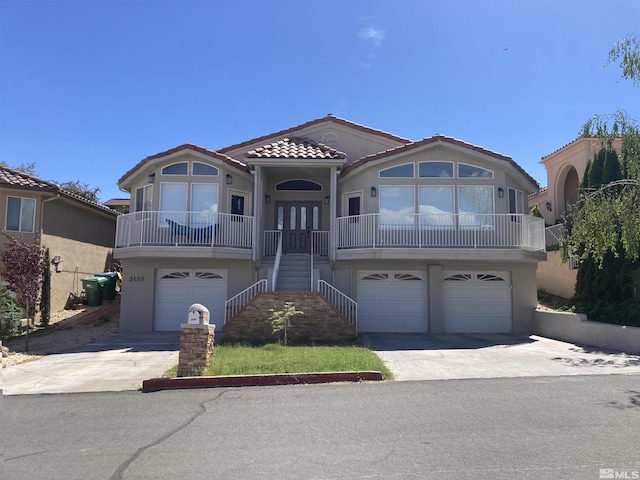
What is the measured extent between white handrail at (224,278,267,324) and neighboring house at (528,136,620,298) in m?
12.2

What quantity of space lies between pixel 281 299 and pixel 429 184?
255 inches

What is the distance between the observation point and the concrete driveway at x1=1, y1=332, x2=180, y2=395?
8.04 m

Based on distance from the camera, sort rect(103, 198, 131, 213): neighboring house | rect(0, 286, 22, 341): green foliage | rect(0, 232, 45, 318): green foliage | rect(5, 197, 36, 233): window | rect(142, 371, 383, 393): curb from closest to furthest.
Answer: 1. rect(142, 371, 383, 393): curb
2. rect(0, 232, 45, 318): green foliage
3. rect(0, 286, 22, 341): green foliage
4. rect(5, 197, 36, 233): window
5. rect(103, 198, 131, 213): neighboring house

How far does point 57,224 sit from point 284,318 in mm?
11753

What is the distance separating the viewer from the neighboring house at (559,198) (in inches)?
736

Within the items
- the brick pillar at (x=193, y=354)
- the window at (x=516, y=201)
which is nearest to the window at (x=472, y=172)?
the window at (x=516, y=201)

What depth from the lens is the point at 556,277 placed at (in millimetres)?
19125

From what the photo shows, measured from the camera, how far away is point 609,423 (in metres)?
5.34

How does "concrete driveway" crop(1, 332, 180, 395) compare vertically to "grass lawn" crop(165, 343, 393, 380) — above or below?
below

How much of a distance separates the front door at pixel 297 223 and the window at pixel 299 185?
599 millimetres

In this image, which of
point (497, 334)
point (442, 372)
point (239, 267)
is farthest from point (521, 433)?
point (239, 267)

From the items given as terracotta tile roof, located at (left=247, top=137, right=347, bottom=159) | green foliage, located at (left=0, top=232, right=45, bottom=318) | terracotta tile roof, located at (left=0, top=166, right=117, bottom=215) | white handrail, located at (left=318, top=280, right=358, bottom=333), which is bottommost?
white handrail, located at (left=318, top=280, right=358, bottom=333)

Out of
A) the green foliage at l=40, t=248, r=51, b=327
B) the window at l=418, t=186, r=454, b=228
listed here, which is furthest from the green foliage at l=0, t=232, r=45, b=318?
the window at l=418, t=186, r=454, b=228

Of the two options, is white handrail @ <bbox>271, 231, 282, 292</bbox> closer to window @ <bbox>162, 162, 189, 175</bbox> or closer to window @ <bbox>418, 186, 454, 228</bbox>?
window @ <bbox>162, 162, 189, 175</bbox>
